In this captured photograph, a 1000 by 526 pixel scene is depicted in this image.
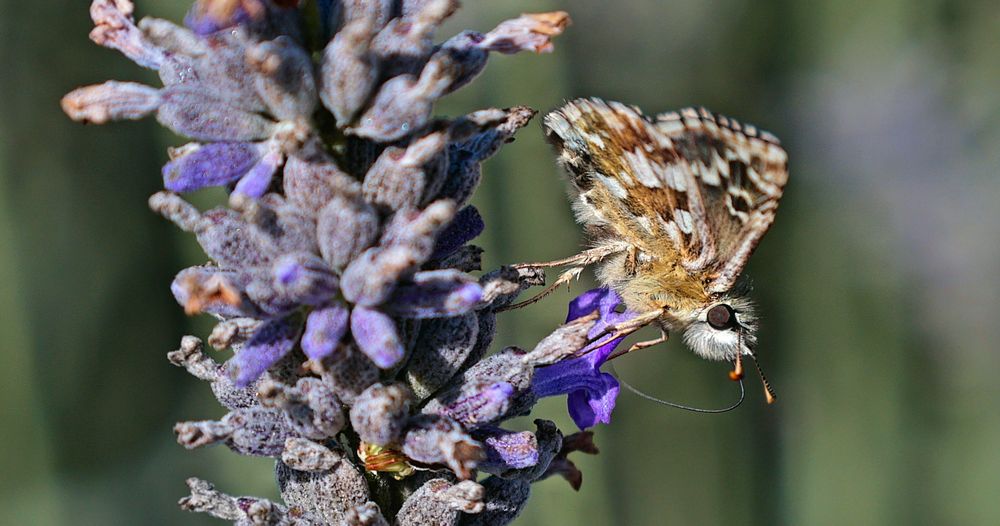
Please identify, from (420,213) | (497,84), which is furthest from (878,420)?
(420,213)

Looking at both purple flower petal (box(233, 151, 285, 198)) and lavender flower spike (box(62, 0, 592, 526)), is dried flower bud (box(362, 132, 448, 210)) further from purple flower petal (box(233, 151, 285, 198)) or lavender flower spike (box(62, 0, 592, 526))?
purple flower petal (box(233, 151, 285, 198))

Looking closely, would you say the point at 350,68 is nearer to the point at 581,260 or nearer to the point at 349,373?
the point at 349,373

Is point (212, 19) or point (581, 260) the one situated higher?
point (212, 19)

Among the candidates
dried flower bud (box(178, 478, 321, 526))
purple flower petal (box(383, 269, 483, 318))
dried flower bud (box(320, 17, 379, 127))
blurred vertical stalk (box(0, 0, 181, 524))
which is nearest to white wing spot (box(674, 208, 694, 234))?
purple flower petal (box(383, 269, 483, 318))

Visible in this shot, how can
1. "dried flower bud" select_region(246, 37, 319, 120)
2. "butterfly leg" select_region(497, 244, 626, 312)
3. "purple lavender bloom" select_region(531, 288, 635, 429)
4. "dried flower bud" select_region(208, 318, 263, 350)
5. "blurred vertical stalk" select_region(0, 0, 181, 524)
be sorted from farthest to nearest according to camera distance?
"blurred vertical stalk" select_region(0, 0, 181, 524)
"butterfly leg" select_region(497, 244, 626, 312)
"purple lavender bloom" select_region(531, 288, 635, 429)
"dried flower bud" select_region(208, 318, 263, 350)
"dried flower bud" select_region(246, 37, 319, 120)

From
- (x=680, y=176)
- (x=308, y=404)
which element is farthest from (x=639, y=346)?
(x=308, y=404)

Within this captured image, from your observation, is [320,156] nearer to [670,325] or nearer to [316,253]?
[316,253]
